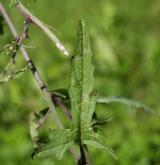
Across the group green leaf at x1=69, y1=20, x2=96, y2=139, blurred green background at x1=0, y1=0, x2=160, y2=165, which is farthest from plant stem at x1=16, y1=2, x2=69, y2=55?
blurred green background at x1=0, y1=0, x2=160, y2=165

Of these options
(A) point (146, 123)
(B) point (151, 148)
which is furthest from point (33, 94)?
(B) point (151, 148)

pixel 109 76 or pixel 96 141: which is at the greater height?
pixel 96 141

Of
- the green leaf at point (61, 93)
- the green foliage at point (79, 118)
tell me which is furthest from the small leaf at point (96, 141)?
the green leaf at point (61, 93)

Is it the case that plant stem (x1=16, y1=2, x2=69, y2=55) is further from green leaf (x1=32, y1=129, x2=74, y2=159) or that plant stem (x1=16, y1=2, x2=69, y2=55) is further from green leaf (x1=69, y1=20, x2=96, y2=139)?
green leaf (x1=32, y1=129, x2=74, y2=159)

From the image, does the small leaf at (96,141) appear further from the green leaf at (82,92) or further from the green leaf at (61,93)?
the green leaf at (61,93)

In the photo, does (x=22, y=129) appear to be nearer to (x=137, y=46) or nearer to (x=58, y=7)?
(x=137, y=46)

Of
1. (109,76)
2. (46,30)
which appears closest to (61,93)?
(46,30)

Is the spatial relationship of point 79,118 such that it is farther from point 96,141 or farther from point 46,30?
point 46,30
